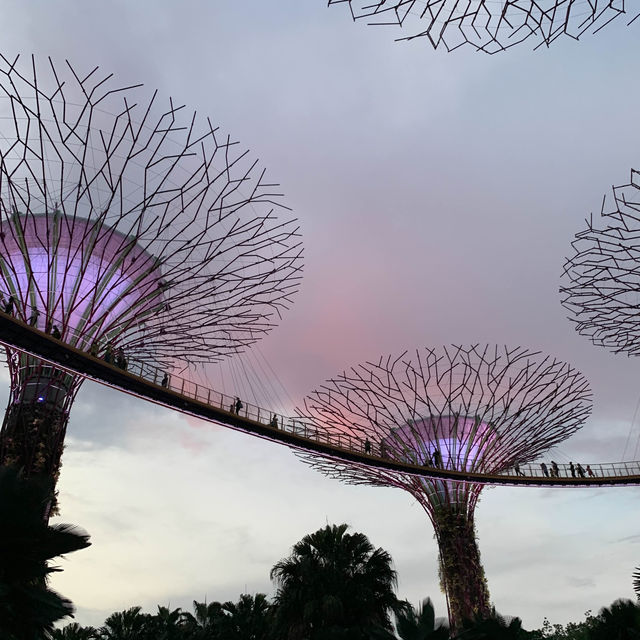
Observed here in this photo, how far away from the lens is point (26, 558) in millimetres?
9180

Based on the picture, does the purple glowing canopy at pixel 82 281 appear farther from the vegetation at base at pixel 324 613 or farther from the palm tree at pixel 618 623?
the palm tree at pixel 618 623

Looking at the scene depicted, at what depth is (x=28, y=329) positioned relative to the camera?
54.7ft

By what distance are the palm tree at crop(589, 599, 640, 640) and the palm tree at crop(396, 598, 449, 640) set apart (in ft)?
22.5

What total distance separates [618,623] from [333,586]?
833cm

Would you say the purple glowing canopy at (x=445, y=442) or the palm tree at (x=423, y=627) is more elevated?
the purple glowing canopy at (x=445, y=442)

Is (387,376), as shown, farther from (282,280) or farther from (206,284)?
(206,284)

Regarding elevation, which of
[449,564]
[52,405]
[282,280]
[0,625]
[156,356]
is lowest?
[0,625]

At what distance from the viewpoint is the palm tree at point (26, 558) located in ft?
29.3

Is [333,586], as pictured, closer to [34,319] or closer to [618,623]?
[618,623]

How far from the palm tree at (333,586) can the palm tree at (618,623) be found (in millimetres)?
5982

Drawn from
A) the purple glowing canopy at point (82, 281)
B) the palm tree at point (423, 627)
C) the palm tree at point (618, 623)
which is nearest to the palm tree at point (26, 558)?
the palm tree at point (423, 627)

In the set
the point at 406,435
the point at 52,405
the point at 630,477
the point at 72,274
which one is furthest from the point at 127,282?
the point at 630,477

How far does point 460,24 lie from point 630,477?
3019 cm

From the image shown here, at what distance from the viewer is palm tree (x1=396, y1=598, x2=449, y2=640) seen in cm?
1164
